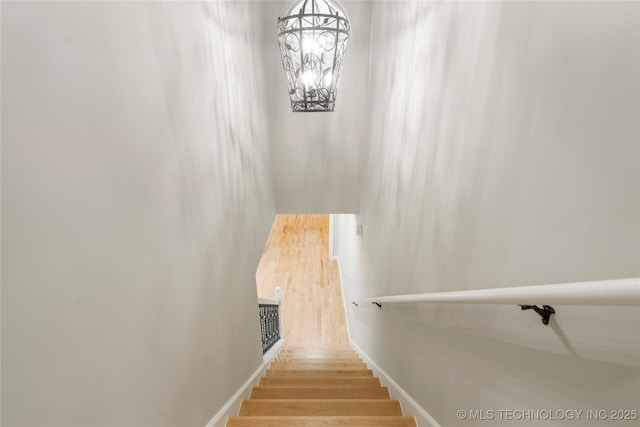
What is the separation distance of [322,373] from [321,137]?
275cm

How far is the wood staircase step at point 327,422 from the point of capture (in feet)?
6.72

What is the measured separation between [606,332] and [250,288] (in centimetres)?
266

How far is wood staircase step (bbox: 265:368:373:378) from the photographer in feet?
11.8

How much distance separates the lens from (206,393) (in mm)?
1892

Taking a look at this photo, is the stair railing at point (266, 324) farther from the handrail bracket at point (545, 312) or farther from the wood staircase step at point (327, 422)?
the handrail bracket at point (545, 312)

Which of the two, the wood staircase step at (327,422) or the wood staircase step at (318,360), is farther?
the wood staircase step at (318,360)

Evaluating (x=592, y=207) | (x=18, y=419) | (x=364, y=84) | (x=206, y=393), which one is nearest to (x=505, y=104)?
(x=592, y=207)

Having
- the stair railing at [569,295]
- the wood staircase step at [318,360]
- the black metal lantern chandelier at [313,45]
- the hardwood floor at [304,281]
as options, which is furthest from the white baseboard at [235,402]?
the hardwood floor at [304,281]

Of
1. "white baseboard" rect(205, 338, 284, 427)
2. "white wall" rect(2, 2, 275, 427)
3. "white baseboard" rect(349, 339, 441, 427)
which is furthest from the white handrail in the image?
"white baseboard" rect(205, 338, 284, 427)

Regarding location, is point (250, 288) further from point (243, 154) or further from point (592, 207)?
point (592, 207)

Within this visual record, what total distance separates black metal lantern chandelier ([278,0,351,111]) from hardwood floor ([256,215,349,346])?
497 cm

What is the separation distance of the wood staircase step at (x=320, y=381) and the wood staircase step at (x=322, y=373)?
0.82ft

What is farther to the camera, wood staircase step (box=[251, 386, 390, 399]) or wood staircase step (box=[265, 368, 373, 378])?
wood staircase step (box=[265, 368, 373, 378])

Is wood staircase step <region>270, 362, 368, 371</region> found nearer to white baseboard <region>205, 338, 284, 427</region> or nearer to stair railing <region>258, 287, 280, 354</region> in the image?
stair railing <region>258, 287, 280, 354</region>
